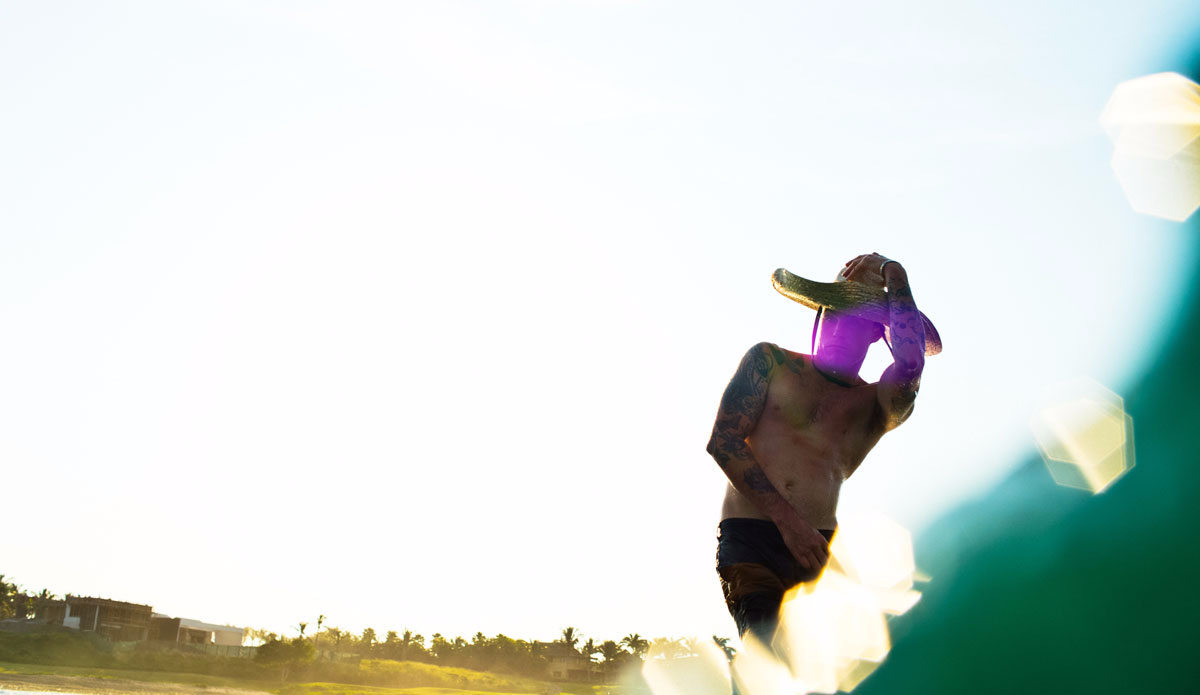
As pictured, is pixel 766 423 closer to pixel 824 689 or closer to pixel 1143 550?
pixel 824 689

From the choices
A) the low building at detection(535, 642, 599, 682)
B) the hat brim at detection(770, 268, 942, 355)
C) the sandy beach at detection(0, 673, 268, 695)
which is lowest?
the low building at detection(535, 642, 599, 682)

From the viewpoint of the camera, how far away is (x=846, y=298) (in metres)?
3.72

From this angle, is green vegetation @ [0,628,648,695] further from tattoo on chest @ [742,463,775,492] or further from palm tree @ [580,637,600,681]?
tattoo on chest @ [742,463,775,492]

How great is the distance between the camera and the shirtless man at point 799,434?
3.38 metres

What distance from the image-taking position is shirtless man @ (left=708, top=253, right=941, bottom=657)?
3.38 m

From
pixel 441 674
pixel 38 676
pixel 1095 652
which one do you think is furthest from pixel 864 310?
pixel 441 674

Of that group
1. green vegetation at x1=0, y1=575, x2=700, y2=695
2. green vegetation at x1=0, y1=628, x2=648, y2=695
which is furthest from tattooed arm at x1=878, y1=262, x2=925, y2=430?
green vegetation at x1=0, y1=628, x2=648, y2=695

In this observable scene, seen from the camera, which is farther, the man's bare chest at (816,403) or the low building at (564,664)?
the low building at (564,664)

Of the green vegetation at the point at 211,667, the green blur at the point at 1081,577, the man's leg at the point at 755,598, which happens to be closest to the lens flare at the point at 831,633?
the man's leg at the point at 755,598

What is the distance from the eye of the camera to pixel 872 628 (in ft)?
10.9

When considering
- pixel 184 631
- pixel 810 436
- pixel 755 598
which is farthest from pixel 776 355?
pixel 184 631

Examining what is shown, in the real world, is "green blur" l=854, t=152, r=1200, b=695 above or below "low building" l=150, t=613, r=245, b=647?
above

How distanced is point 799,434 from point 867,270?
0.85 meters

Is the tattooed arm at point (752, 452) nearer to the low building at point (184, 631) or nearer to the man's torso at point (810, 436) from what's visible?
the man's torso at point (810, 436)
